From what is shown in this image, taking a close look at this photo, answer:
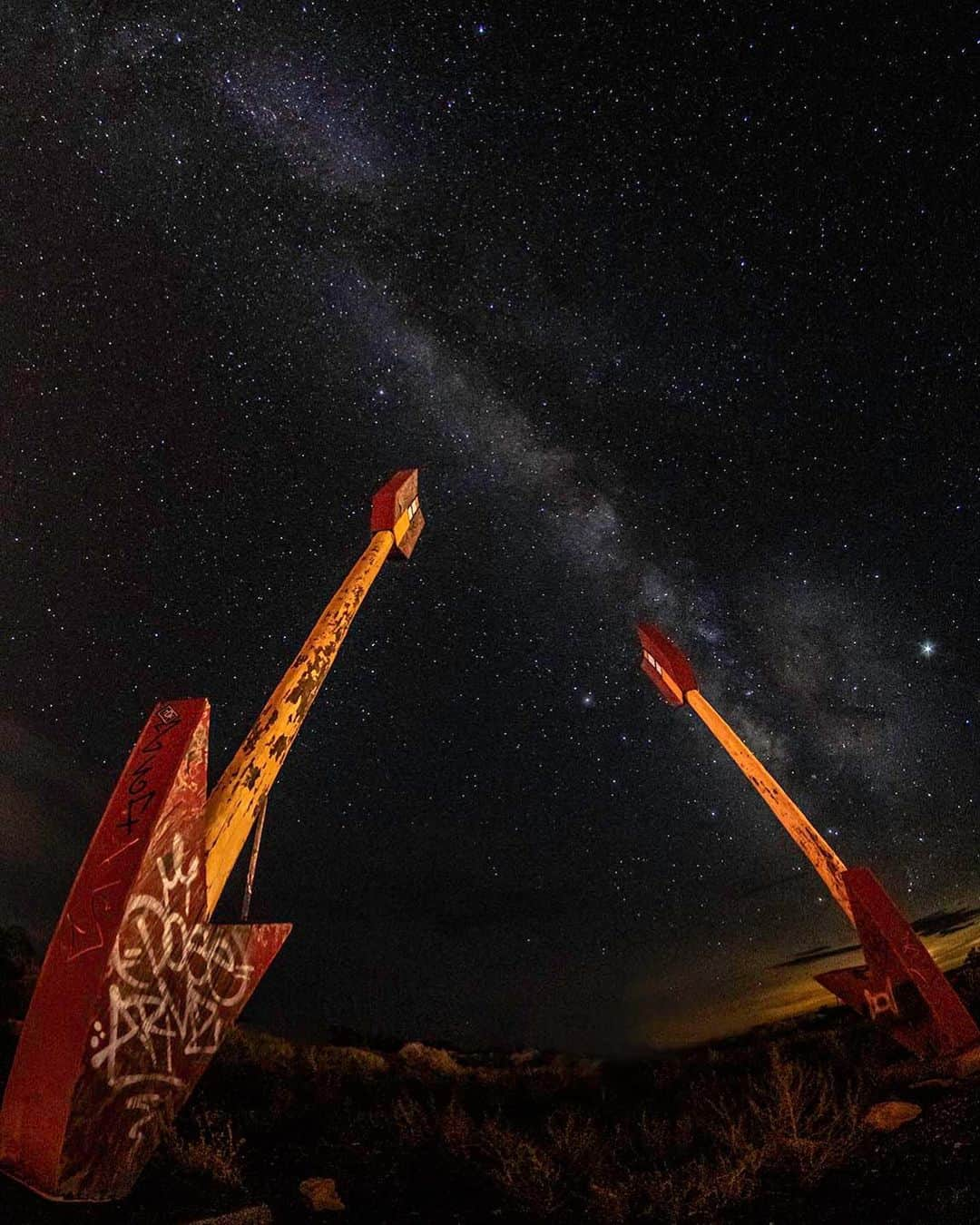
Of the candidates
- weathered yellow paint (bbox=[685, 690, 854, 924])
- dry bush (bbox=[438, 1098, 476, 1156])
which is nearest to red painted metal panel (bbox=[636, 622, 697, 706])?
weathered yellow paint (bbox=[685, 690, 854, 924])

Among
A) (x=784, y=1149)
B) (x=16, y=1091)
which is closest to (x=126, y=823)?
(x=16, y=1091)

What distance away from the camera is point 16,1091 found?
13.2ft

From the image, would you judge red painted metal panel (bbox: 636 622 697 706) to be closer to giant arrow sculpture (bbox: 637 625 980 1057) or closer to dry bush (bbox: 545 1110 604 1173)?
giant arrow sculpture (bbox: 637 625 980 1057)

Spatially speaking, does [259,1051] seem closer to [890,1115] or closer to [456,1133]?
[456,1133]

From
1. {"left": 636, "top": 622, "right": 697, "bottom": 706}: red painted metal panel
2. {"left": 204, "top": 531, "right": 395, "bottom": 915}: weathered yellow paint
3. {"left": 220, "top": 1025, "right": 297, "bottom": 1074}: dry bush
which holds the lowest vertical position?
{"left": 220, "top": 1025, "right": 297, "bottom": 1074}: dry bush

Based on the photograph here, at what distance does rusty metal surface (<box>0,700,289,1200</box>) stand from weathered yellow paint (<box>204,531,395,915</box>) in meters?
0.42

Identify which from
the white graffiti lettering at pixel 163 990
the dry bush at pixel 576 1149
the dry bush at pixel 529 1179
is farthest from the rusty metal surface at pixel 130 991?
the dry bush at pixel 576 1149

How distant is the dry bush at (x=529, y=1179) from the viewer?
17.6 ft

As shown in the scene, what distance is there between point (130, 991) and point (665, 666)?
9.45 metres

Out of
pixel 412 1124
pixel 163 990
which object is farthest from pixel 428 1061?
pixel 163 990

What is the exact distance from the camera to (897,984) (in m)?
7.44

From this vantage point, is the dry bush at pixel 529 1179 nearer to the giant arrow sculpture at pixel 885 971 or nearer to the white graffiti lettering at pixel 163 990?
the white graffiti lettering at pixel 163 990

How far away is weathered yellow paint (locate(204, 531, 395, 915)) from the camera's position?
561 centimetres

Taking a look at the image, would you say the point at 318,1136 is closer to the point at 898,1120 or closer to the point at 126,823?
the point at 126,823
